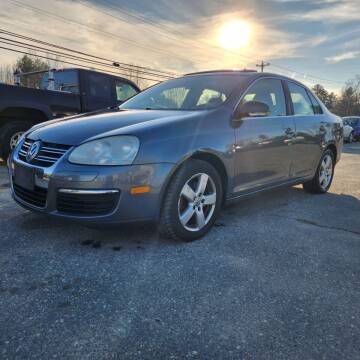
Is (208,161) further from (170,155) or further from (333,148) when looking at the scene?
(333,148)

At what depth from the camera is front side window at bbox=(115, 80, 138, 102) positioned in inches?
324

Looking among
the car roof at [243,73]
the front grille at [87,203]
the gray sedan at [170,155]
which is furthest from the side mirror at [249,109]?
the front grille at [87,203]

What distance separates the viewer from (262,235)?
3.57 metres

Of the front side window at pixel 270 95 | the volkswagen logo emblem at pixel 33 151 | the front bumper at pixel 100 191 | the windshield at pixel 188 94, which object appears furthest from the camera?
the front side window at pixel 270 95

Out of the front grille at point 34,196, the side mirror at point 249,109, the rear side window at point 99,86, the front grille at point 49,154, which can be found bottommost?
the front grille at point 34,196

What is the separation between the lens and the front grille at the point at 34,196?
2.96 meters

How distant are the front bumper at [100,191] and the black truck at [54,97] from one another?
426cm

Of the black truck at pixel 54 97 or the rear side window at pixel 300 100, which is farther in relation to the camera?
the black truck at pixel 54 97

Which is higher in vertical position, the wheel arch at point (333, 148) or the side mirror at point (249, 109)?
the side mirror at point (249, 109)

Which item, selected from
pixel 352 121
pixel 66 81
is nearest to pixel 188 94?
pixel 66 81

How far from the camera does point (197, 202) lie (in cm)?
332

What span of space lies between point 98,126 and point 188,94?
127cm

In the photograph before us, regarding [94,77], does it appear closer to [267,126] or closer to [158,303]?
[267,126]

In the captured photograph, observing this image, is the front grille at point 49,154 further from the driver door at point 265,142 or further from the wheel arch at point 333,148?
the wheel arch at point 333,148
